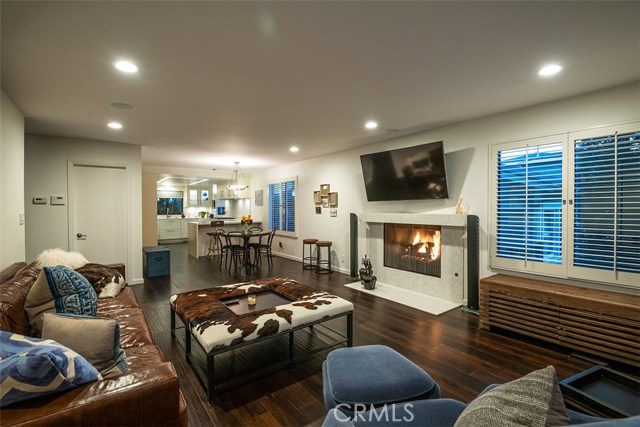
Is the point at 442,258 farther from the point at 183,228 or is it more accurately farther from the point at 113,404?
the point at 183,228

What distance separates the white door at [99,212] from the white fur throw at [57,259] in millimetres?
2219

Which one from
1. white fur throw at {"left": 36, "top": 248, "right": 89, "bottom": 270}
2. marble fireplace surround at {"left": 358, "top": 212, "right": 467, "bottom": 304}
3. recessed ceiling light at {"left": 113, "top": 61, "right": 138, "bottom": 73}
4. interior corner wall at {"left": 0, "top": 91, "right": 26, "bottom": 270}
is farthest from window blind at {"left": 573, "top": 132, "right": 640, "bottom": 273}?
interior corner wall at {"left": 0, "top": 91, "right": 26, "bottom": 270}

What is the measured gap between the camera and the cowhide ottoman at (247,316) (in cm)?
217

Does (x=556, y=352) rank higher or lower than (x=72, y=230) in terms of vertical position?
lower

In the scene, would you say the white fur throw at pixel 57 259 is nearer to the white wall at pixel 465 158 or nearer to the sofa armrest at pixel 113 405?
the sofa armrest at pixel 113 405

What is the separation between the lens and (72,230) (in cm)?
488

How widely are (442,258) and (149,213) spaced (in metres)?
6.67

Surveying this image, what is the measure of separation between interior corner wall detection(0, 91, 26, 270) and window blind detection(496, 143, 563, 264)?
5262 mm

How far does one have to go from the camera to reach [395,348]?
292 cm

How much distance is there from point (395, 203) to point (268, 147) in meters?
2.64

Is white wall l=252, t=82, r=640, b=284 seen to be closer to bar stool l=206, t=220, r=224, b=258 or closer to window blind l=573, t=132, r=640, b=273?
window blind l=573, t=132, r=640, b=273

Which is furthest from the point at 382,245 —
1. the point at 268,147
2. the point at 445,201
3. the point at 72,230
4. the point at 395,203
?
the point at 72,230

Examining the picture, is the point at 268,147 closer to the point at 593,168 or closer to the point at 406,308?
the point at 406,308

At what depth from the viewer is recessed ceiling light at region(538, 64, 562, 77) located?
98.0 inches
